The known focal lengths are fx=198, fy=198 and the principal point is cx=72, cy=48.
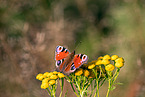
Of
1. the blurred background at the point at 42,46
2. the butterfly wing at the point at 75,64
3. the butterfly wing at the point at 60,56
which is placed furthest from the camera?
the blurred background at the point at 42,46

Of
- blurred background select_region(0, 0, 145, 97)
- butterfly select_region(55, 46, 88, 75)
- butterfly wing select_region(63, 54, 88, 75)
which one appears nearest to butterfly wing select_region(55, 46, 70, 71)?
butterfly select_region(55, 46, 88, 75)

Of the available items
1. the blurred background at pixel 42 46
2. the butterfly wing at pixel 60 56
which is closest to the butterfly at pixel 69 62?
the butterfly wing at pixel 60 56

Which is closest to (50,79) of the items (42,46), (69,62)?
(69,62)

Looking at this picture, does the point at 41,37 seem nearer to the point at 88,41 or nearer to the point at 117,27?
the point at 88,41

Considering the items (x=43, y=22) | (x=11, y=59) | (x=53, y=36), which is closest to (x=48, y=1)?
(x=43, y=22)

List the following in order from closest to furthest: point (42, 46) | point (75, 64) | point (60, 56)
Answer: point (75, 64), point (60, 56), point (42, 46)

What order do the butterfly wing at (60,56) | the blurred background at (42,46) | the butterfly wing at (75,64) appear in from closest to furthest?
the butterfly wing at (75,64) → the butterfly wing at (60,56) → the blurred background at (42,46)

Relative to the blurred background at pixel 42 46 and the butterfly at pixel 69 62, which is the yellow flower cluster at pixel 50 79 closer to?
the butterfly at pixel 69 62

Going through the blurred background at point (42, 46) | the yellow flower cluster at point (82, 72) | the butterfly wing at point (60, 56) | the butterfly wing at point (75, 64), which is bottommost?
the yellow flower cluster at point (82, 72)

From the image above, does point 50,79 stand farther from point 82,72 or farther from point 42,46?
point 42,46

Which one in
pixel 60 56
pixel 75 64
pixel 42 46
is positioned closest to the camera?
pixel 75 64

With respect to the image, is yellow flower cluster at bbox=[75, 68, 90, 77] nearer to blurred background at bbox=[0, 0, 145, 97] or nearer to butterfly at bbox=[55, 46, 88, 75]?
butterfly at bbox=[55, 46, 88, 75]
